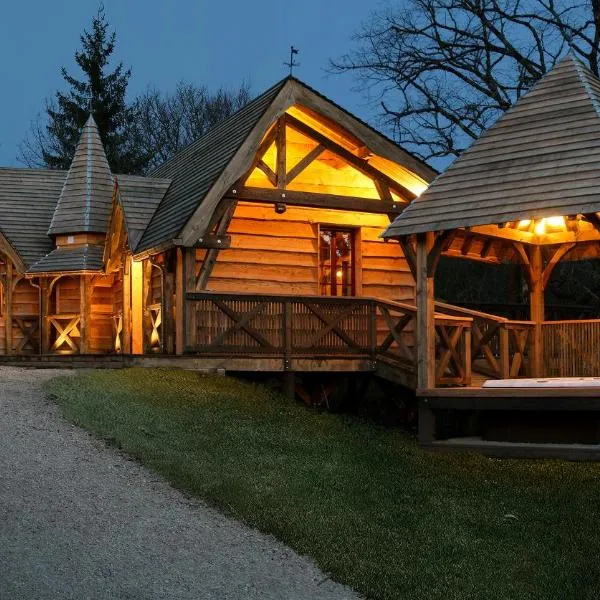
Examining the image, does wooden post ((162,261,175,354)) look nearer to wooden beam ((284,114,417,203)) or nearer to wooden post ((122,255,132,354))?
wooden post ((122,255,132,354))

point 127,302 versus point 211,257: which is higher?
point 211,257

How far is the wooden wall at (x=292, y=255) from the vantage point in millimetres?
21719

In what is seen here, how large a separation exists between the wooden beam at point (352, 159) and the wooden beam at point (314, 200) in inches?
12.2

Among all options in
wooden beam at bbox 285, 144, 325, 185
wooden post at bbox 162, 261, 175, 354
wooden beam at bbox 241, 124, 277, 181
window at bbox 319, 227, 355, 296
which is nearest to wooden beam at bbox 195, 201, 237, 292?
wooden post at bbox 162, 261, 175, 354

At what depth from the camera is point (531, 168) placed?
15.9 m

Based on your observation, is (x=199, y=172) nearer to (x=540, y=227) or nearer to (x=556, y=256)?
(x=540, y=227)

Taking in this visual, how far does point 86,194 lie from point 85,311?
324 centimetres

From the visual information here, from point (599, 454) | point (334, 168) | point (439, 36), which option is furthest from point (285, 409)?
point (439, 36)

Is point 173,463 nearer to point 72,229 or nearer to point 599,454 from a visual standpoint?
point 599,454

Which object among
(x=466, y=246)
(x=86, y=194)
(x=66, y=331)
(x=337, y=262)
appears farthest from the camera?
(x=86, y=194)

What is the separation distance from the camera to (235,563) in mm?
9352

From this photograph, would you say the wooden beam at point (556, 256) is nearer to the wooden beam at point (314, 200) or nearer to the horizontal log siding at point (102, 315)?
the wooden beam at point (314, 200)

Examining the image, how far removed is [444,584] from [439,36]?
2396 centimetres

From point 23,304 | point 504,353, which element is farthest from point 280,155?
point 23,304
